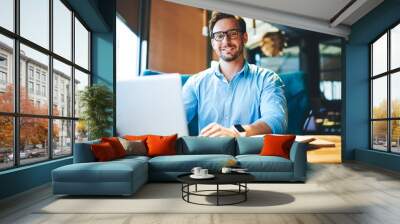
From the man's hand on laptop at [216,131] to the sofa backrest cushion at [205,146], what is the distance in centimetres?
124

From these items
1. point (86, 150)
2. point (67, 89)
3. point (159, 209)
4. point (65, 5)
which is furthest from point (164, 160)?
point (65, 5)

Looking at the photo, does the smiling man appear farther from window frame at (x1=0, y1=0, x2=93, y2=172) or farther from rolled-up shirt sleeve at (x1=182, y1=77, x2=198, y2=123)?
window frame at (x1=0, y1=0, x2=93, y2=172)

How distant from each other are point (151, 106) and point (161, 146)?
201 cm

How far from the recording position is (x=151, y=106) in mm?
8531

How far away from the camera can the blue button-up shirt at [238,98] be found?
834 centimetres

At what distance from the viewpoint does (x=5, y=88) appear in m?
4.91

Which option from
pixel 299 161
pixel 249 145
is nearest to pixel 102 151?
pixel 249 145

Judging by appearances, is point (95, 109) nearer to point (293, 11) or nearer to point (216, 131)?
point (216, 131)

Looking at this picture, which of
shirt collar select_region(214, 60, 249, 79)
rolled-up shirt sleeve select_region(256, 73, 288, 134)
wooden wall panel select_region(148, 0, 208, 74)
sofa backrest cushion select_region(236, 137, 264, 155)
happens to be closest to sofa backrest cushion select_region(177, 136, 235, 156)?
sofa backrest cushion select_region(236, 137, 264, 155)

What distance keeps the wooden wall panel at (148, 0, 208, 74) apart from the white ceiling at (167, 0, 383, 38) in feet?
0.90

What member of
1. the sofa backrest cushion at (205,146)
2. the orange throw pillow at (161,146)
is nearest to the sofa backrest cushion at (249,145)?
the sofa backrest cushion at (205,146)

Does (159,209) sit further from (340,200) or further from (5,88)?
(5,88)

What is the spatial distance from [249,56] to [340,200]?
4.51 m

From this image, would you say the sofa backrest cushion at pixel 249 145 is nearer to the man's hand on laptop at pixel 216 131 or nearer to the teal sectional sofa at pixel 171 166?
the teal sectional sofa at pixel 171 166
